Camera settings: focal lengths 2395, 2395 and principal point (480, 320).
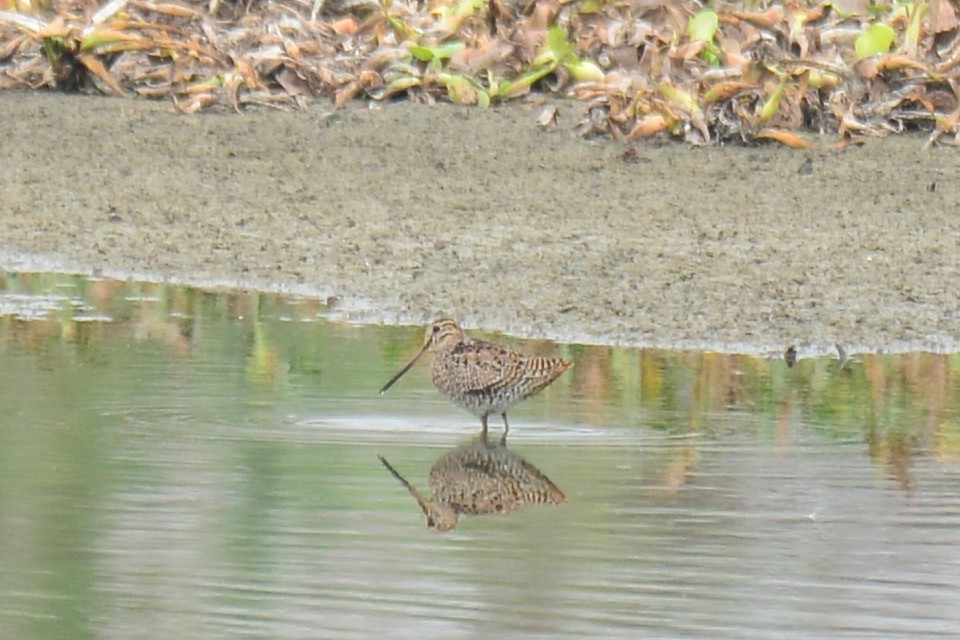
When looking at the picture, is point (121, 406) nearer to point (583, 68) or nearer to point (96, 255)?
point (96, 255)

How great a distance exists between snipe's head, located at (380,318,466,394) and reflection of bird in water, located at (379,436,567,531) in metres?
0.77

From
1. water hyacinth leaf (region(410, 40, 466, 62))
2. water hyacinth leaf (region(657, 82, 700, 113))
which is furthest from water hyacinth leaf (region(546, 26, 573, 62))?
water hyacinth leaf (region(657, 82, 700, 113))

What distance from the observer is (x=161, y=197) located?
11.2 metres

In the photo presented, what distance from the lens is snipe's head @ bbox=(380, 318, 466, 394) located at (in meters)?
7.55

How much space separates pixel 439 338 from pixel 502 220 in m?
3.01

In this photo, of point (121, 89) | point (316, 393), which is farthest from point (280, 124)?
point (316, 393)

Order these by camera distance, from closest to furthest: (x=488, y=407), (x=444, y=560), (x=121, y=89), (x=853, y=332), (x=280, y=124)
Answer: (x=444, y=560) → (x=488, y=407) → (x=853, y=332) → (x=280, y=124) → (x=121, y=89)

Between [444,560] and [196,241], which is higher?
[196,241]

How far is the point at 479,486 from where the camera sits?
20.4 ft

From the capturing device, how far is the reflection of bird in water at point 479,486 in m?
5.89

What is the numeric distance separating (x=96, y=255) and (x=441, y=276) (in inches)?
63.4

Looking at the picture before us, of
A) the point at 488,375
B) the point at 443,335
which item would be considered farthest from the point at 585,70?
the point at 488,375

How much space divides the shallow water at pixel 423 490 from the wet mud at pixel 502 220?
52cm

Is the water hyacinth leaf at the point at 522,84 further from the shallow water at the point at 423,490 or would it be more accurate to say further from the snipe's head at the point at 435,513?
the snipe's head at the point at 435,513
